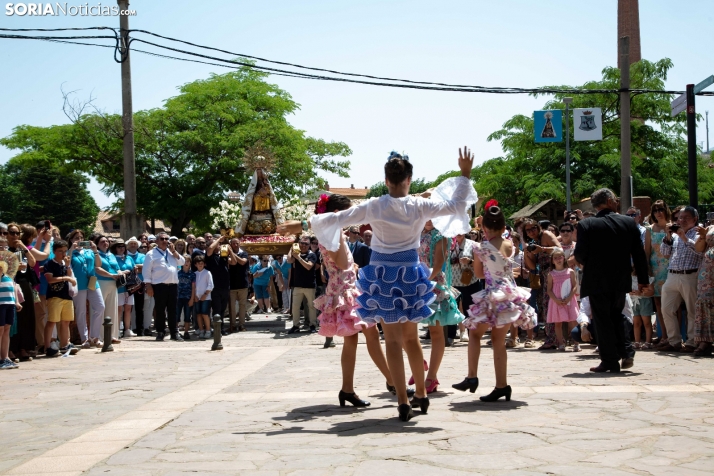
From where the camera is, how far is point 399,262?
20.4 ft

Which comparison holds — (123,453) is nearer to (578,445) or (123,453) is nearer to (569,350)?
(578,445)

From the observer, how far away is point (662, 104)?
136 ft

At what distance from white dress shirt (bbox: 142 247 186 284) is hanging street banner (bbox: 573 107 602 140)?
13554 mm

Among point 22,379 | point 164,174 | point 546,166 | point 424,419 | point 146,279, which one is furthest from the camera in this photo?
point 546,166

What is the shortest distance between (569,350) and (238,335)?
7501mm

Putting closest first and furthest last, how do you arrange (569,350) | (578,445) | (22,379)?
(578,445), (22,379), (569,350)

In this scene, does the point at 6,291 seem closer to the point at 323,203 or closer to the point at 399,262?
the point at 323,203

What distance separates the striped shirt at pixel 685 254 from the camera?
10480mm

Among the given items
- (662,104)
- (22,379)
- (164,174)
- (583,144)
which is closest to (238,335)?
(22,379)

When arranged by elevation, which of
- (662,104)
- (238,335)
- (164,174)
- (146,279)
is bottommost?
(238,335)

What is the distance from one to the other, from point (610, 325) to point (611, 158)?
3277cm

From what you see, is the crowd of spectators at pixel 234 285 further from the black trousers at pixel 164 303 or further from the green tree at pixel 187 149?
the green tree at pixel 187 149

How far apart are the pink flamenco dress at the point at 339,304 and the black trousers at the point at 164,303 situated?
9661 mm

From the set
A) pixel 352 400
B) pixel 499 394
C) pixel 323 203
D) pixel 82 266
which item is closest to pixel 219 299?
pixel 82 266
